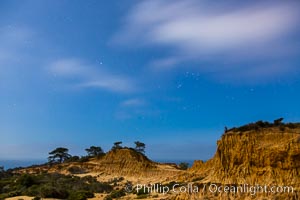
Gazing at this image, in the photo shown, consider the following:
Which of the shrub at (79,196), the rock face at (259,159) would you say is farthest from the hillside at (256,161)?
the shrub at (79,196)

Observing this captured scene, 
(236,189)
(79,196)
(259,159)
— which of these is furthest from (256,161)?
(79,196)

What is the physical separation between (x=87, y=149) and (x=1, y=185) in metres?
30.2

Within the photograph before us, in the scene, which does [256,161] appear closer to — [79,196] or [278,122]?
[278,122]

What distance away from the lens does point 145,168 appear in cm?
4725

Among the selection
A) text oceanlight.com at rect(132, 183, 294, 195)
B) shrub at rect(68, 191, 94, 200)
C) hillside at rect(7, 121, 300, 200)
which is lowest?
shrub at rect(68, 191, 94, 200)

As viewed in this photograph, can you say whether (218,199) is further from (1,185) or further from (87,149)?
(87,149)

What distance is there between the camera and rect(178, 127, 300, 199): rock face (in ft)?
62.5

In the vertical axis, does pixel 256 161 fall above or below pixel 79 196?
above

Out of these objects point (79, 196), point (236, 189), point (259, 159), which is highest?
point (259, 159)

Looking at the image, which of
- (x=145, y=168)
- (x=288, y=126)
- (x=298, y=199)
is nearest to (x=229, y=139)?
(x=288, y=126)

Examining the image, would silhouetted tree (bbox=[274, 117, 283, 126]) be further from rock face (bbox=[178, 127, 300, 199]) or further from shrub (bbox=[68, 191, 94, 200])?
shrub (bbox=[68, 191, 94, 200])

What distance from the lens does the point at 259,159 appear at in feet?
66.9

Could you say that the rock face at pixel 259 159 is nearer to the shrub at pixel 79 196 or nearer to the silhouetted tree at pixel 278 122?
the silhouetted tree at pixel 278 122

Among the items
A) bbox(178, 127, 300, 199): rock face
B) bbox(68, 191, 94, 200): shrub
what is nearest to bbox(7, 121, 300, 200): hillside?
bbox(178, 127, 300, 199): rock face
